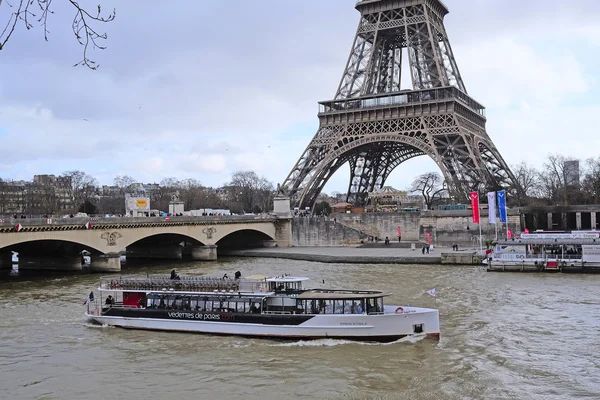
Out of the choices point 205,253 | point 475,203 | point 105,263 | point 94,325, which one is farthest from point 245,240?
point 94,325

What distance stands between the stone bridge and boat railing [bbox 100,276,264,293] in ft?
42.3

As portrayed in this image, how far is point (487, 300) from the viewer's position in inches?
1150

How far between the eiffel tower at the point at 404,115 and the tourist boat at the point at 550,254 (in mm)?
17345

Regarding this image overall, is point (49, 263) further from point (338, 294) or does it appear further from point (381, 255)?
point (338, 294)

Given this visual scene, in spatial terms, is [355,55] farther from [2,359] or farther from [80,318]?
[2,359]

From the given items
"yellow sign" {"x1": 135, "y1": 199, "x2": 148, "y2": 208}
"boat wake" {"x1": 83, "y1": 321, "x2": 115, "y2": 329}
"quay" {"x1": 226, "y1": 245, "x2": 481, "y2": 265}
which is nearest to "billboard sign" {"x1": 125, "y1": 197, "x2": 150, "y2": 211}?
"yellow sign" {"x1": 135, "y1": 199, "x2": 148, "y2": 208}

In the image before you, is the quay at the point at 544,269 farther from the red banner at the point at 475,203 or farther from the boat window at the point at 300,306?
the boat window at the point at 300,306

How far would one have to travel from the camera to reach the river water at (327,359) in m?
16.7

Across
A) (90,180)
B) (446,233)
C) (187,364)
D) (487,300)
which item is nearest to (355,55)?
(446,233)

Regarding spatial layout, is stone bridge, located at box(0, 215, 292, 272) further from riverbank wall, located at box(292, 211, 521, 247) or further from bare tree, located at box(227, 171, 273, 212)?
bare tree, located at box(227, 171, 273, 212)

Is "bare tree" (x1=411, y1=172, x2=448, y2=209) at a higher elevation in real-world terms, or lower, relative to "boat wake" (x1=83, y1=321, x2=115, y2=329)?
higher

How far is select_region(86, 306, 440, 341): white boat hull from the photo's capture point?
→ 21.8 metres

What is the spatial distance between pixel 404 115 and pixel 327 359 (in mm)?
49163

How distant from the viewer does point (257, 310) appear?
24.0m
